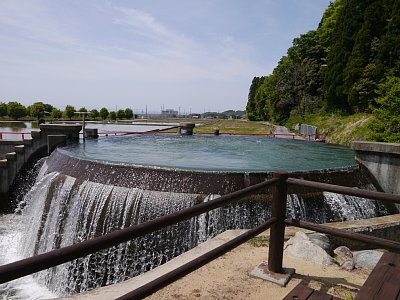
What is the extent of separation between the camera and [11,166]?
598 inches

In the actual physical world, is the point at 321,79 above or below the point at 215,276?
above

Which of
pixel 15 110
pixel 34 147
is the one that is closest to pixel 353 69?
pixel 34 147

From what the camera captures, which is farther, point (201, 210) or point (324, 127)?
point (324, 127)

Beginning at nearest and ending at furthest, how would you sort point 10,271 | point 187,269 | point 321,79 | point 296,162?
point 10,271 → point 187,269 → point 296,162 → point 321,79

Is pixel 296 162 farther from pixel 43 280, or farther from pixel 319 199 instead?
pixel 43 280

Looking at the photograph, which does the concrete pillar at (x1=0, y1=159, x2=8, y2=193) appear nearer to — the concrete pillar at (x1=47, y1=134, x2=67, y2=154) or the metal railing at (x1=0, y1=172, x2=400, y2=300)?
the concrete pillar at (x1=47, y1=134, x2=67, y2=154)

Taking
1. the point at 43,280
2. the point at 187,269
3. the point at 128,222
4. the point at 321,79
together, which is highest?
the point at 321,79

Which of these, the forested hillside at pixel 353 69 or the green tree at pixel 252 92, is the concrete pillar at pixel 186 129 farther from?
the green tree at pixel 252 92

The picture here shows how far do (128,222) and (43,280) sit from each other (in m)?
2.61

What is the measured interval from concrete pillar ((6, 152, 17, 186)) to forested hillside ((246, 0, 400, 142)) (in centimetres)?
1514

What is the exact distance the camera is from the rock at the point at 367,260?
180 inches

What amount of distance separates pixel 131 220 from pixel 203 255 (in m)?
5.58

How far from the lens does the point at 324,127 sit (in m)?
27.0

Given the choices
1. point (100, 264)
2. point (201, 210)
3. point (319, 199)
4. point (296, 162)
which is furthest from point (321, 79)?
point (201, 210)
